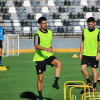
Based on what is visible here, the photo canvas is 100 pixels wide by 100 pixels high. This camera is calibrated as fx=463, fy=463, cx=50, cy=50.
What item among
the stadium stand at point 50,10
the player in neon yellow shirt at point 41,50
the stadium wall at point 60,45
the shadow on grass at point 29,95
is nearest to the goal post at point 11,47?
the stadium wall at point 60,45

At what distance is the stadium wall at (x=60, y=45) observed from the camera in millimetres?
30938

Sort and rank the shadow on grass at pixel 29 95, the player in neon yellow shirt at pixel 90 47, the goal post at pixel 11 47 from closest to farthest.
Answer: the shadow on grass at pixel 29 95
the player in neon yellow shirt at pixel 90 47
the goal post at pixel 11 47

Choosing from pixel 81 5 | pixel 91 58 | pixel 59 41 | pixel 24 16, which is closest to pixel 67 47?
pixel 59 41

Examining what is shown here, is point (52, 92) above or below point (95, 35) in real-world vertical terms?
below

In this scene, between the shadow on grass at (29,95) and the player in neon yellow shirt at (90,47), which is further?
the player in neon yellow shirt at (90,47)

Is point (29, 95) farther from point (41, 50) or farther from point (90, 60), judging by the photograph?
point (90, 60)

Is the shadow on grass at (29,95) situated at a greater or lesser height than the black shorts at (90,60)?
lesser

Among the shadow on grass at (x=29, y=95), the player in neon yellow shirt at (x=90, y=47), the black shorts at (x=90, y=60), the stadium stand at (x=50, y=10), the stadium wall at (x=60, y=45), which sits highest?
the player in neon yellow shirt at (x=90, y=47)

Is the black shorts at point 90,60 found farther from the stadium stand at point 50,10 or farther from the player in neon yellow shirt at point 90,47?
the stadium stand at point 50,10

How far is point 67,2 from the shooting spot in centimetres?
4206

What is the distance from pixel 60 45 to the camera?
31.2 meters

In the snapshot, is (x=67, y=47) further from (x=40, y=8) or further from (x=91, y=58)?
(x=91, y=58)

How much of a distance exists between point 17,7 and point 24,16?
2332 mm

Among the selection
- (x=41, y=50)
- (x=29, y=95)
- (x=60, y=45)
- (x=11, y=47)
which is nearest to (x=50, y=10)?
(x=60, y=45)
